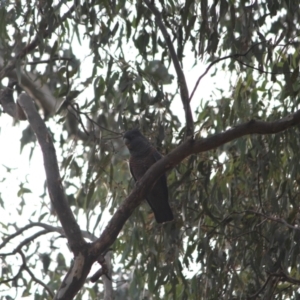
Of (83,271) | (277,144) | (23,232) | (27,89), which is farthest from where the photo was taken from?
(27,89)

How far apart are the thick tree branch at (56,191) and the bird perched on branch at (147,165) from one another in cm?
57

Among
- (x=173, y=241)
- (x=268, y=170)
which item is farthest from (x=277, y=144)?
(x=173, y=241)

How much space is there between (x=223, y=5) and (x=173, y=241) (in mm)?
1174

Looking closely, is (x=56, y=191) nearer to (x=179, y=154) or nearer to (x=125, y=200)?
(x=125, y=200)

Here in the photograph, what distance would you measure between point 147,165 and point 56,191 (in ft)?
4.15

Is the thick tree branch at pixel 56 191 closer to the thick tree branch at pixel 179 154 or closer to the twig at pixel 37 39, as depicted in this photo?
the thick tree branch at pixel 179 154

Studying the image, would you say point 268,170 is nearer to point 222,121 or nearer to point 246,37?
point 222,121

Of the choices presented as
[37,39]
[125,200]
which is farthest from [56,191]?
[37,39]

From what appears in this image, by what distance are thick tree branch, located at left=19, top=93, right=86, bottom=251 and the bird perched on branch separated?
566 mm

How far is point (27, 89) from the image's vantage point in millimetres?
5312

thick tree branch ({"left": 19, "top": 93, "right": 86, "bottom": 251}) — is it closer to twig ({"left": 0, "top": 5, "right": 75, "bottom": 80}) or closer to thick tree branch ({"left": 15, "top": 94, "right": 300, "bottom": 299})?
thick tree branch ({"left": 15, "top": 94, "right": 300, "bottom": 299})

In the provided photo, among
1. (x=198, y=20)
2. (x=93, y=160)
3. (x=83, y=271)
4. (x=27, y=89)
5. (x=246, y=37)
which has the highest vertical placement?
(x=27, y=89)

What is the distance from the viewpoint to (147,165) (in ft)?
15.0

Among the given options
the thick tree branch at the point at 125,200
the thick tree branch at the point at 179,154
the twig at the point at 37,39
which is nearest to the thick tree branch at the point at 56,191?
the thick tree branch at the point at 125,200
